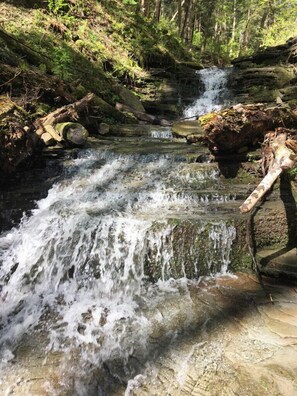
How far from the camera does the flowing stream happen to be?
410cm

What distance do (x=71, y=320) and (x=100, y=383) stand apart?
1.17 meters

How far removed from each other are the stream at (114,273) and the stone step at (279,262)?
584 mm

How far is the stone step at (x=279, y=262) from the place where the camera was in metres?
5.18

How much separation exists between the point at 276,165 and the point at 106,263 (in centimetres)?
345

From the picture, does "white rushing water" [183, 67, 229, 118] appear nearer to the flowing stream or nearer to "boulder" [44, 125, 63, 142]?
"boulder" [44, 125, 63, 142]

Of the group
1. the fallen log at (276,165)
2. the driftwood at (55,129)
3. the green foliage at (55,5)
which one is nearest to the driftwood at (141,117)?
the driftwood at (55,129)

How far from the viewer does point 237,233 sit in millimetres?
5707

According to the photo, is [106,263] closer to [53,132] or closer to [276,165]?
[276,165]

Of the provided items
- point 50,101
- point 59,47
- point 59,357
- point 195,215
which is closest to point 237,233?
point 195,215

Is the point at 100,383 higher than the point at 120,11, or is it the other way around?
the point at 120,11

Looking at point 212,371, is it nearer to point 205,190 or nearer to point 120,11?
point 205,190

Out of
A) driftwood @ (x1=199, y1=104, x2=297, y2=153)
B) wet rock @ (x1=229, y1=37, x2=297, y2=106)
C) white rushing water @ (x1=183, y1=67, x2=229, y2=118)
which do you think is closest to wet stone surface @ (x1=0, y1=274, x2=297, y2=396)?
driftwood @ (x1=199, y1=104, x2=297, y2=153)

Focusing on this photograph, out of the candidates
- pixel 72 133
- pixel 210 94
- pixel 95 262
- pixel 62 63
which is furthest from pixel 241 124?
pixel 210 94

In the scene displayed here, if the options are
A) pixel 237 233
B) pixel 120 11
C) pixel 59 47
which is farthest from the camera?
pixel 120 11
